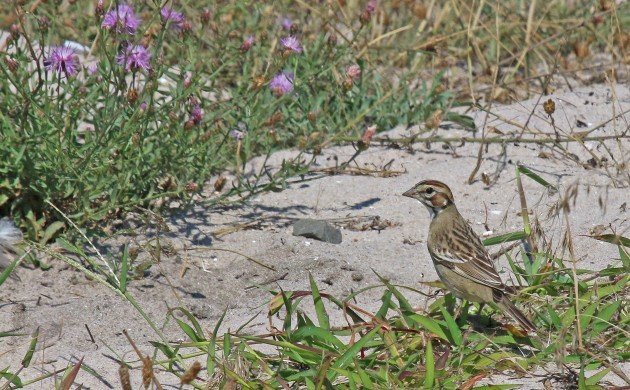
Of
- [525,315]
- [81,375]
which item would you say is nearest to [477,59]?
[525,315]

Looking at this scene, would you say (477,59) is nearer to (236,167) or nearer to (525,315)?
(236,167)

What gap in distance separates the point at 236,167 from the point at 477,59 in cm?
331

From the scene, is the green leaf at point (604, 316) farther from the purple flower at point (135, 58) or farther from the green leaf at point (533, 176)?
the purple flower at point (135, 58)

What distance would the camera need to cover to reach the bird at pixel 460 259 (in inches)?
190

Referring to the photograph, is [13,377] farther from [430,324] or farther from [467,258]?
[467,258]

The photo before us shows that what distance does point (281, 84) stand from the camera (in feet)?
20.9

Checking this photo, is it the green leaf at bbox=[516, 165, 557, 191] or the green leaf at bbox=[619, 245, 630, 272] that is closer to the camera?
the green leaf at bbox=[619, 245, 630, 272]

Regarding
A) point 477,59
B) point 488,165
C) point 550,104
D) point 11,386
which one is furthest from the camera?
point 477,59

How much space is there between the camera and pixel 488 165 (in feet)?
22.6

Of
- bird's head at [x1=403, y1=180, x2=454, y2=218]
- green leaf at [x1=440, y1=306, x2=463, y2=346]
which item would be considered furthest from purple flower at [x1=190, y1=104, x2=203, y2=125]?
green leaf at [x1=440, y1=306, x2=463, y2=346]

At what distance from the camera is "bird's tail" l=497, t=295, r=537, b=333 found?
15.0 ft

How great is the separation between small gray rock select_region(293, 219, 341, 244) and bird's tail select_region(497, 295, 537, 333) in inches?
55.5

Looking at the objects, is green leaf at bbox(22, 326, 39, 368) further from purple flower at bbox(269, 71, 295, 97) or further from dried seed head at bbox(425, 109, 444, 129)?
dried seed head at bbox(425, 109, 444, 129)

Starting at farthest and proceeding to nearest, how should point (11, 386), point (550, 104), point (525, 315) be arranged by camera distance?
point (550, 104), point (525, 315), point (11, 386)
